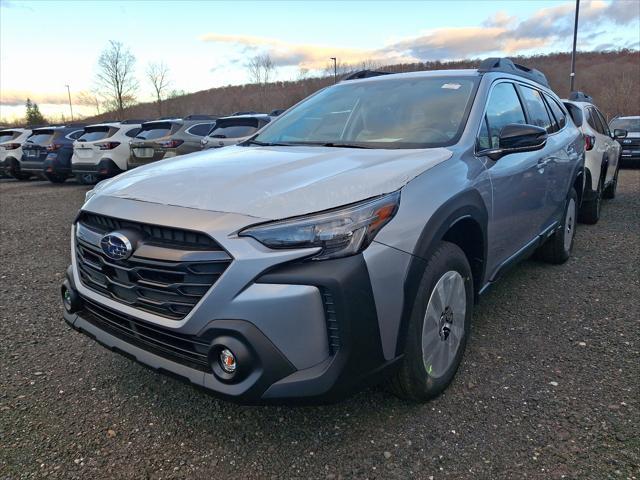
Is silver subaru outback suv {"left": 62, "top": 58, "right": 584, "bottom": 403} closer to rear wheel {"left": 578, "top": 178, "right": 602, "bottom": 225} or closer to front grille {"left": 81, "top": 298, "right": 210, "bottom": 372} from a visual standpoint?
front grille {"left": 81, "top": 298, "right": 210, "bottom": 372}

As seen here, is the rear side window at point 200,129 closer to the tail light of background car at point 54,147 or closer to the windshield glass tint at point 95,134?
the windshield glass tint at point 95,134

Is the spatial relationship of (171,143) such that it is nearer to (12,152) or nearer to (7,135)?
(12,152)

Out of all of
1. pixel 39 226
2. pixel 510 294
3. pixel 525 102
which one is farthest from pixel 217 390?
pixel 39 226

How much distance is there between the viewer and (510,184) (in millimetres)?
3229

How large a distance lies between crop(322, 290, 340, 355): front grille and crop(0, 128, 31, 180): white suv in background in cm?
1648

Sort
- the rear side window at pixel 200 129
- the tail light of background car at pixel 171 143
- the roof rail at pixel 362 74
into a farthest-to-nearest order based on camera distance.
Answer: the rear side window at pixel 200 129, the tail light of background car at pixel 171 143, the roof rail at pixel 362 74

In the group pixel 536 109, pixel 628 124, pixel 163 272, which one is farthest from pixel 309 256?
pixel 628 124

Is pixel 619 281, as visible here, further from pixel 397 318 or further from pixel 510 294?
pixel 397 318

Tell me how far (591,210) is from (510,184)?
4398 millimetres

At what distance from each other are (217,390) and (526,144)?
2345 millimetres

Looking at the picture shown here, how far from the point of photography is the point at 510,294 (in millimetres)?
4242

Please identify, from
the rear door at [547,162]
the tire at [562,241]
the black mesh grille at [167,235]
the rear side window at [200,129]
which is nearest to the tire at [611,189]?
the tire at [562,241]

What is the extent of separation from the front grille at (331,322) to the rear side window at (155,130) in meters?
9.72

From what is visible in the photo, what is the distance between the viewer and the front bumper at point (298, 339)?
1887 millimetres
